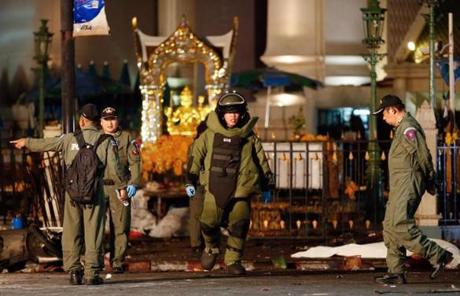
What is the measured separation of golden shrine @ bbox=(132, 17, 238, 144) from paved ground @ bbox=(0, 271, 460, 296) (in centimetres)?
1227

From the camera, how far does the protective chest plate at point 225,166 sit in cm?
1806

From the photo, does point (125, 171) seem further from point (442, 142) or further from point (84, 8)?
point (442, 142)

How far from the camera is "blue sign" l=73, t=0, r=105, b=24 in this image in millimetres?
20594

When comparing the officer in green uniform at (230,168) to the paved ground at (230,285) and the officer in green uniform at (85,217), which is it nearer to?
the paved ground at (230,285)

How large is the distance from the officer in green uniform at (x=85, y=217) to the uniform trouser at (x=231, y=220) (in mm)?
1397

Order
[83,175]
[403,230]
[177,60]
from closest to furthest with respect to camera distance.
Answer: [403,230] → [83,175] → [177,60]

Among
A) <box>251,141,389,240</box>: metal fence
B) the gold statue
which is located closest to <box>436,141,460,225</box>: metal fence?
<box>251,141,389,240</box>: metal fence

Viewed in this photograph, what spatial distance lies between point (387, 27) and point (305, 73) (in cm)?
417

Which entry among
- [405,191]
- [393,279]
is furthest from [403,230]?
[393,279]

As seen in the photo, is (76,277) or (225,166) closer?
(76,277)

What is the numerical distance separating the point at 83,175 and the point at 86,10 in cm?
413

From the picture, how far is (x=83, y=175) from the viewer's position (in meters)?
17.1

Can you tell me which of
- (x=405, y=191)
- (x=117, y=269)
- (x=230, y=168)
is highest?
(x=230, y=168)

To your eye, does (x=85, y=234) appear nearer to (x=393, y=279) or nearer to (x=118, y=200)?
(x=118, y=200)
